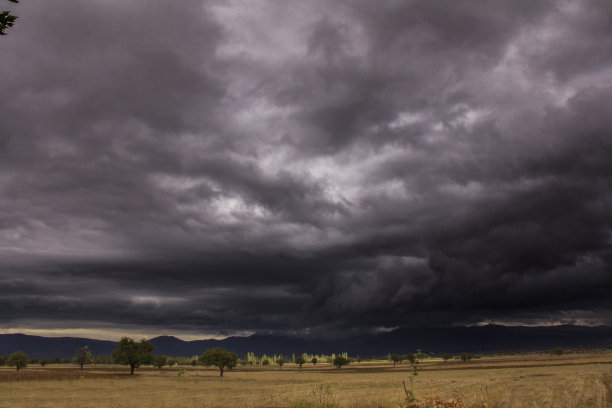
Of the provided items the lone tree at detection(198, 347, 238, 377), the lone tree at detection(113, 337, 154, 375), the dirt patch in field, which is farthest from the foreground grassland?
the lone tree at detection(198, 347, 238, 377)

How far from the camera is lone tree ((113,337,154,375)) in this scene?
132 meters

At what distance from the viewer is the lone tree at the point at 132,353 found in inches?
5202

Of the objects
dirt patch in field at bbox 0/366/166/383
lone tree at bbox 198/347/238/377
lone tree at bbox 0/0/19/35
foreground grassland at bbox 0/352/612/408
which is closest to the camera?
lone tree at bbox 0/0/19/35

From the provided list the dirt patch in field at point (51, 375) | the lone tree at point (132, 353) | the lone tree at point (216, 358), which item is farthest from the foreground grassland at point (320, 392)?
the lone tree at point (216, 358)

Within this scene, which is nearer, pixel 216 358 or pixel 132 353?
pixel 132 353

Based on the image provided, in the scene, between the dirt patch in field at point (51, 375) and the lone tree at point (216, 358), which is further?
the lone tree at point (216, 358)

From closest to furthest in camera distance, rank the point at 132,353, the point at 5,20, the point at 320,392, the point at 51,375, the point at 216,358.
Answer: the point at 5,20 → the point at 320,392 → the point at 51,375 → the point at 132,353 → the point at 216,358

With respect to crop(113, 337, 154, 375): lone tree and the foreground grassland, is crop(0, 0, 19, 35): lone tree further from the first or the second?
crop(113, 337, 154, 375): lone tree

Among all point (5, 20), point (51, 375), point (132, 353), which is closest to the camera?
point (5, 20)

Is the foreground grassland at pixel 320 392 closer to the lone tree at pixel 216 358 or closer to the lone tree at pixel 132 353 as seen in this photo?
the lone tree at pixel 132 353

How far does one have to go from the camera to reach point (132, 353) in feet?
436

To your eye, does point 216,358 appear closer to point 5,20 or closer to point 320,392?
point 320,392

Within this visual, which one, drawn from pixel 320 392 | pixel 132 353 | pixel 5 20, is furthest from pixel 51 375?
pixel 5 20

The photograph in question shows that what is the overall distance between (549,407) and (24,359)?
188 meters
